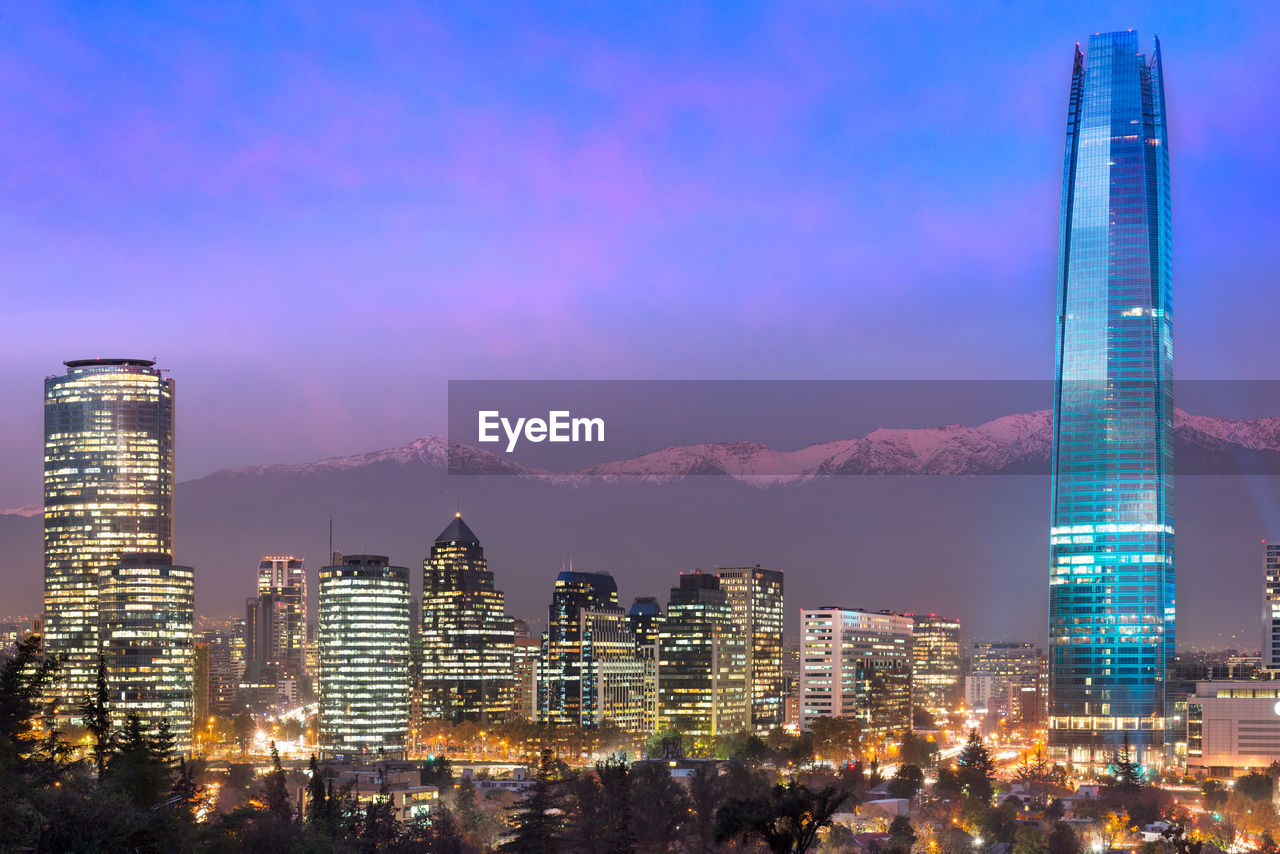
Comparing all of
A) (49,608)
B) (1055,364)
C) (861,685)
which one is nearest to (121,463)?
(49,608)

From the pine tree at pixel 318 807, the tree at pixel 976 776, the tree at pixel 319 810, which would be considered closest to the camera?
the tree at pixel 319 810

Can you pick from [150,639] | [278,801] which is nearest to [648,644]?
[150,639]

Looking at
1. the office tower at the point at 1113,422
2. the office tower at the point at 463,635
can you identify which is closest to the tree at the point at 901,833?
the office tower at the point at 1113,422

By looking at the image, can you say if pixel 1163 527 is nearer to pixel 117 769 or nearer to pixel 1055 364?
pixel 1055 364

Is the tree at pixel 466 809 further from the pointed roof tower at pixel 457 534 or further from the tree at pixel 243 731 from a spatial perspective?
the pointed roof tower at pixel 457 534

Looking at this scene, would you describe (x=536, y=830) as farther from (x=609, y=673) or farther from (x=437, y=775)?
(x=609, y=673)
